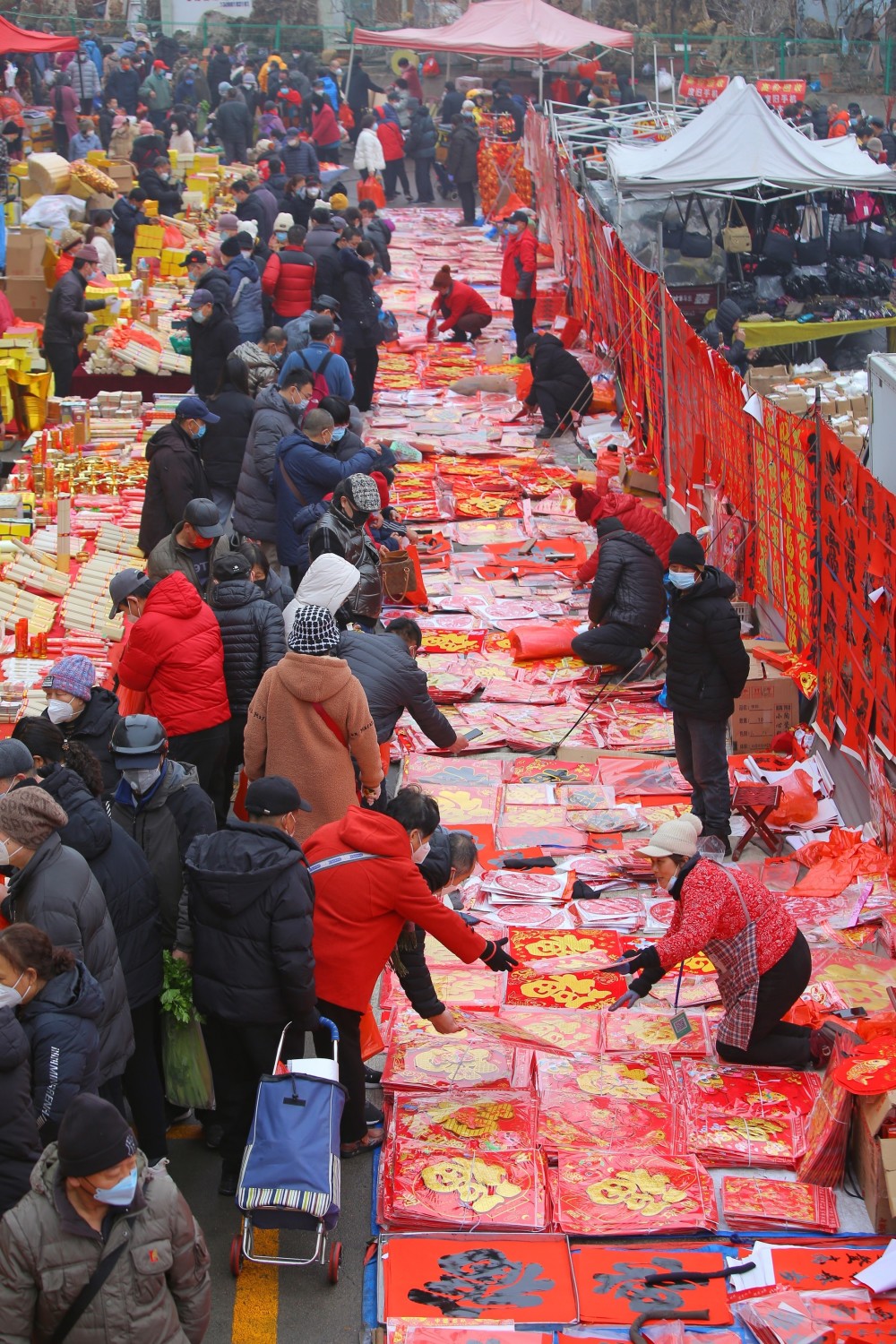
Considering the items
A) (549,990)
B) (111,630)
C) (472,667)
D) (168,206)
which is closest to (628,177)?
(168,206)

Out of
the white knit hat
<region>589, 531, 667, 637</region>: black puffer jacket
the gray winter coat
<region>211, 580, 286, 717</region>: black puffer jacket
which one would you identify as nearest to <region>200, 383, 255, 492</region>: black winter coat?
<region>589, 531, 667, 637</region>: black puffer jacket

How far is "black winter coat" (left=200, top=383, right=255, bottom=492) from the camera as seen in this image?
11.2 m

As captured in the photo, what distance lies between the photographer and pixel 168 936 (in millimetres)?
5363

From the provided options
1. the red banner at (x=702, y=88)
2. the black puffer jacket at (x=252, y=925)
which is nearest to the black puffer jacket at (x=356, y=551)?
the black puffer jacket at (x=252, y=925)

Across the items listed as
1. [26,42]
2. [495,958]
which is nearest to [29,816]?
[495,958]

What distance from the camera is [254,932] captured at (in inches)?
197

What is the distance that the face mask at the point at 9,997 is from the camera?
13.7 ft

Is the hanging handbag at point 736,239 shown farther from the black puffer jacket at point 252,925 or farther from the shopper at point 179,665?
the black puffer jacket at point 252,925

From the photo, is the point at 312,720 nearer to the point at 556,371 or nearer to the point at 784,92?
the point at 556,371

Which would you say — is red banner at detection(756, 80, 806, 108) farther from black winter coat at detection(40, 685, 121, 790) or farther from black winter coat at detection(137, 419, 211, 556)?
black winter coat at detection(40, 685, 121, 790)

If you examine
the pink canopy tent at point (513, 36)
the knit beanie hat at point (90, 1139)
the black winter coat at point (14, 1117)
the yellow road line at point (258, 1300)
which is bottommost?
the yellow road line at point (258, 1300)

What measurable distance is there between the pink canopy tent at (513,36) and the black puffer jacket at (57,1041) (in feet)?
95.0

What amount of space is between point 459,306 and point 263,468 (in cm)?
997

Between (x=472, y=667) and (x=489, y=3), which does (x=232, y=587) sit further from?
(x=489, y=3)
